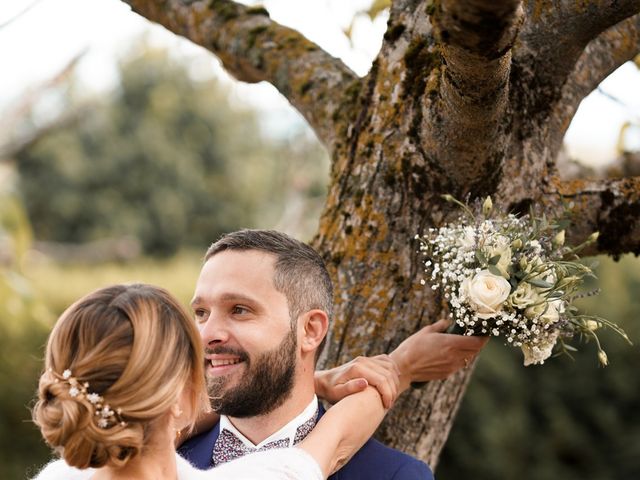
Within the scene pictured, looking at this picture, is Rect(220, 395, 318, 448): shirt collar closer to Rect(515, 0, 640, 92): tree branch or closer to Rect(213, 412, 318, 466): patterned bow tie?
Rect(213, 412, 318, 466): patterned bow tie

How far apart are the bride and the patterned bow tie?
0.48 m

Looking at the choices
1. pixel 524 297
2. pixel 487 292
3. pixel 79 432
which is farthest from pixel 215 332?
pixel 524 297

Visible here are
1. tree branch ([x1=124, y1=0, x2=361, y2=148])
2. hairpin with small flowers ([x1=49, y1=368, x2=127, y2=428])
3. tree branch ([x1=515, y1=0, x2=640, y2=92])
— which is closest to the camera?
hairpin with small flowers ([x1=49, y1=368, x2=127, y2=428])

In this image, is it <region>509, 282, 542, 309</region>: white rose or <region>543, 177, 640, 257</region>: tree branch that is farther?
<region>543, 177, 640, 257</region>: tree branch

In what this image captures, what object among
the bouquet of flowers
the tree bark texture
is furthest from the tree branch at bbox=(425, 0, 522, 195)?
the bouquet of flowers

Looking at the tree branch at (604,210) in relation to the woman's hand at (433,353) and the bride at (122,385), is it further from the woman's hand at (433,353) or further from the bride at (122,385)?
the bride at (122,385)

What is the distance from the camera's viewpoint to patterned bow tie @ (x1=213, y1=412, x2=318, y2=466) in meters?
2.88

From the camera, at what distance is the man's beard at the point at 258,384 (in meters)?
2.78

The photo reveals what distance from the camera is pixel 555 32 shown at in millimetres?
2986

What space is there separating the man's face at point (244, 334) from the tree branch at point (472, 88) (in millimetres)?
695

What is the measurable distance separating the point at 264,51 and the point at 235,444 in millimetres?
1640

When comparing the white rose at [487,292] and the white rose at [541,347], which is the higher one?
the white rose at [487,292]

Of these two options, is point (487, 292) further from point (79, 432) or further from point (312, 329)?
point (79, 432)

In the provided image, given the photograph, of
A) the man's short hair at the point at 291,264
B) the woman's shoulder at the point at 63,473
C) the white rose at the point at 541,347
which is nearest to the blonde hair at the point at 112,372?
the woman's shoulder at the point at 63,473
